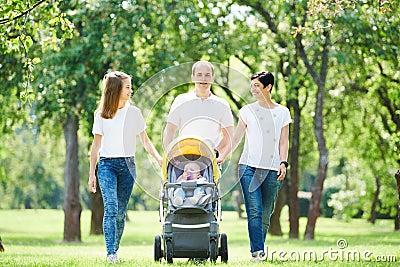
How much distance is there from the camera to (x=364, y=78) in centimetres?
2283

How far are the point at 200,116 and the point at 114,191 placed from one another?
122 cm

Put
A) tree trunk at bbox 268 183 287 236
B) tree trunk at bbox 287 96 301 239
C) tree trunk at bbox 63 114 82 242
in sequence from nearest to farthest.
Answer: tree trunk at bbox 63 114 82 242, tree trunk at bbox 287 96 301 239, tree trunk at bbox 268 183 287 236

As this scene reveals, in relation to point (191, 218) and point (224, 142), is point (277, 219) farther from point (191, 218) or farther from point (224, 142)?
point (191, 218)

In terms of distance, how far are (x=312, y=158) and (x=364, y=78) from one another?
9.85 m


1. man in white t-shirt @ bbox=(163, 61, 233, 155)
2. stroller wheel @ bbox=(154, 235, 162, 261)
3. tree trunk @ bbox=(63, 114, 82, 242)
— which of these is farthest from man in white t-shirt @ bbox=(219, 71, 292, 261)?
tree trunk @ bbox=(63, 114, 82, 242)

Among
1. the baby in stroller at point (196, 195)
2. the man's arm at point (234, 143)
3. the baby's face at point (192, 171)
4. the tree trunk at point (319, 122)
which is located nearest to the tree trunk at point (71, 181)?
the tree trunk at point (319, 122)

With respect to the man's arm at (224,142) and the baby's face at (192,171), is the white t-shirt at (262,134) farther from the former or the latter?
the baby's face at (192,171)

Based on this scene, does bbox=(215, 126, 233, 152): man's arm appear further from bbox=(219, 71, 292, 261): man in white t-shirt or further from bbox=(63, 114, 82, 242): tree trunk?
bbox=(63, 114, 82, 242): tree trunk

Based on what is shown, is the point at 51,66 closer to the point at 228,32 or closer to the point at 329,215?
the point at 228,32

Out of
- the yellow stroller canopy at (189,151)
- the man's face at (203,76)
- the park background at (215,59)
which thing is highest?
the park background at (215,59)

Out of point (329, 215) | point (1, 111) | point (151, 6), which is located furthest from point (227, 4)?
point (329, 215)

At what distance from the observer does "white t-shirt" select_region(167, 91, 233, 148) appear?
25.9 ft

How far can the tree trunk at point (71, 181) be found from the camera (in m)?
18.9

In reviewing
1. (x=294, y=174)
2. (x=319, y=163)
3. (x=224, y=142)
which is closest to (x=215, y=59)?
(x=319, y=163)
